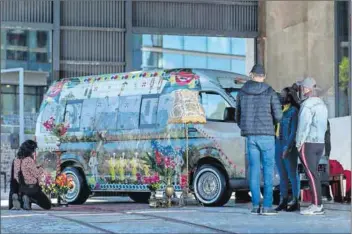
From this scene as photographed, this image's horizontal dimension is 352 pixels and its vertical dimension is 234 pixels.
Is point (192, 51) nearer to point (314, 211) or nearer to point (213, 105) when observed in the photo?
point (213, 105)

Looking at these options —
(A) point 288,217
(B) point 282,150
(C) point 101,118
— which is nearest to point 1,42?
(C) point 101,118

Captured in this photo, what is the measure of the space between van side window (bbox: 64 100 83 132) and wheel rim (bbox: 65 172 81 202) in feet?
2.51

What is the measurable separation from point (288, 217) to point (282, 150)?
1563 mm

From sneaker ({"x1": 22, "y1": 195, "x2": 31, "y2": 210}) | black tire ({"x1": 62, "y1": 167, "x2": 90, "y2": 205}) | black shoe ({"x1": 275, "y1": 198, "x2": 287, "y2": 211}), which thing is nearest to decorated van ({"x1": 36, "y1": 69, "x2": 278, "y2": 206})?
black tire ({"x1": 62, "y1": 167, "x2": 90, "y2": 205})

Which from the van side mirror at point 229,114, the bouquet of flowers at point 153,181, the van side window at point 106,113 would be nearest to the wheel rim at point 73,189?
the van side window at point 106,113

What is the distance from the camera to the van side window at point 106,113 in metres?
14.1

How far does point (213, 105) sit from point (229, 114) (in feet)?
0.90

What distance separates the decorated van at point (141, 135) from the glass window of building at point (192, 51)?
3980mm

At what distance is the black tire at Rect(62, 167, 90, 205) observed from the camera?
14.6 meters

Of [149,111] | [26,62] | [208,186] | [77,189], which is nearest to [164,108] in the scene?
[149,111]

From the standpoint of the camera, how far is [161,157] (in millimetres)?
13188

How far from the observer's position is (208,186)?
12469 millimetres

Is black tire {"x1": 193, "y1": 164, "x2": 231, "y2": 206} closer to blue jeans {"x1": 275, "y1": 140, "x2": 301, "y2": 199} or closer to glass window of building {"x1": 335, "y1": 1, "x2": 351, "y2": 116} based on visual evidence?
blue jeans {"x1": 275, "y1": 140, "x2": 301, "y2": 199}

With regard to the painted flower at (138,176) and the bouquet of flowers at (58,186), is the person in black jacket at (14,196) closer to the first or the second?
the bouquet of flowers at (58,186)
